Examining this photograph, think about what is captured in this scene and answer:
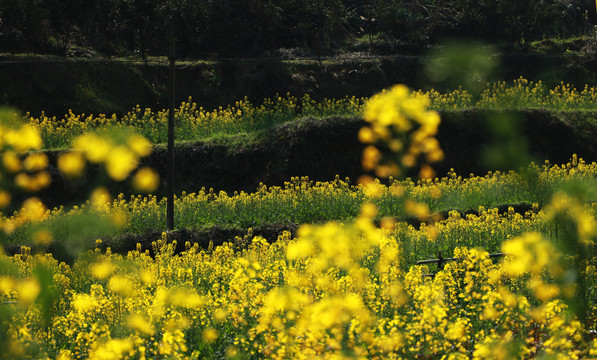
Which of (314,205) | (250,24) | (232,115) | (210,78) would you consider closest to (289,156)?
(314,205)

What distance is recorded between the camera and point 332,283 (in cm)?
548

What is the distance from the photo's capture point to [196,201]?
12.5 m

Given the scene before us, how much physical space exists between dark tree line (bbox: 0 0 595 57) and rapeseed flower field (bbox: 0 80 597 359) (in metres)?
7.37

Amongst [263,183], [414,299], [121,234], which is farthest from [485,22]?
[414,299]

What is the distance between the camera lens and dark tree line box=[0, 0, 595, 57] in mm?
18031

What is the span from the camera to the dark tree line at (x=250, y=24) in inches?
710

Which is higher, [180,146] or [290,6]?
[290,6]

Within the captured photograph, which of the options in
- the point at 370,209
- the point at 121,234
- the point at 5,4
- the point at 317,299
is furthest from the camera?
the point at 5,4

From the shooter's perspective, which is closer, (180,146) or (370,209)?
(370,209)

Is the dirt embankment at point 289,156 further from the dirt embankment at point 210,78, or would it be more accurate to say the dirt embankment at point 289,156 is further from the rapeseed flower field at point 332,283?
the dirt embankment at point 210,78

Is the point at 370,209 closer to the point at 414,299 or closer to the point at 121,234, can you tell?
the point at 121,234

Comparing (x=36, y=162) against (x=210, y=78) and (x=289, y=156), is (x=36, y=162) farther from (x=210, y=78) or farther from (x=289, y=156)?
(x=210, y=78)

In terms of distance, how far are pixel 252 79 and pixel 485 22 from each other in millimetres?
7870

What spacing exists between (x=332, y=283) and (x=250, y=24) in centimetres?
1616
